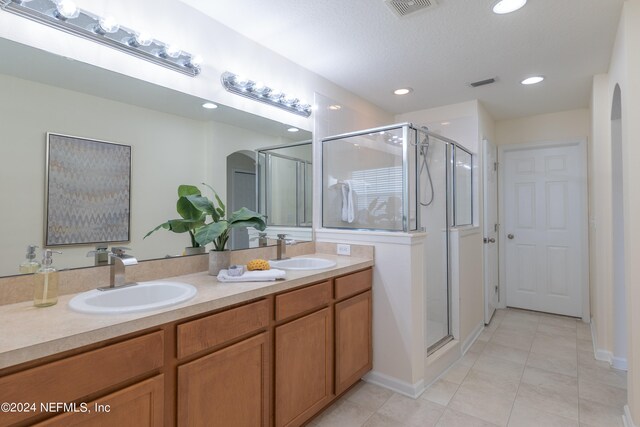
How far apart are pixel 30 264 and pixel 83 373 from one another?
2.07 ft

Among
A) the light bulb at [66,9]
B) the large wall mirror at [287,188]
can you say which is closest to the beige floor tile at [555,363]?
the large wall mirror at [287,188]

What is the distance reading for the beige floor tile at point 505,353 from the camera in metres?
2.74

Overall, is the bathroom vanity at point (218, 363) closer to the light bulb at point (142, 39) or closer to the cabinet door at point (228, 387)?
the cabinet door at point (228, 387)

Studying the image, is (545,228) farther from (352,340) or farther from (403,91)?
(352,340)

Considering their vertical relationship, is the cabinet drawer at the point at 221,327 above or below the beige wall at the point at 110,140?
below

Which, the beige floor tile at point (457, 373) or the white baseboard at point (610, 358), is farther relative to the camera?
the white baseboard at point (610, 358)

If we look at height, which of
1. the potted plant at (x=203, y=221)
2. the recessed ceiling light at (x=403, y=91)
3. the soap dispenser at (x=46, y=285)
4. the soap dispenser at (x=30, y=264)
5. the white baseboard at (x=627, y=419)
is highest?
the recessed ceiling light at (x=403, y=91)

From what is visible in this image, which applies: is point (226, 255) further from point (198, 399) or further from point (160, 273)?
point (198, 399)

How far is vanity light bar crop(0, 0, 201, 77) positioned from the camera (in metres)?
1.32

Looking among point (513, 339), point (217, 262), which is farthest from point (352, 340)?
point (513, 339)

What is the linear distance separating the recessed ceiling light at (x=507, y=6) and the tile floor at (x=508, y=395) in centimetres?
233

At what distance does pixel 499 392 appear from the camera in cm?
222

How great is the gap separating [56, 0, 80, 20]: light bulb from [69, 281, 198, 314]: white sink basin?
45.1 inches

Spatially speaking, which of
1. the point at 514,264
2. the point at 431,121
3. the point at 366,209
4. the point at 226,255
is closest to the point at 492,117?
the point at 431,121
